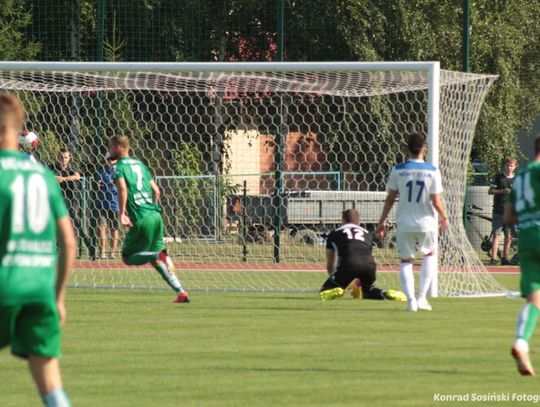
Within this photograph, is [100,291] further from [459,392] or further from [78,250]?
[459,392]

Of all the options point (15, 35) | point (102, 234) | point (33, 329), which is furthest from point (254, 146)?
point (33, 329)

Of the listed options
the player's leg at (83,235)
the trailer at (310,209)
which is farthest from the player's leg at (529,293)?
the trailer at (310,209)

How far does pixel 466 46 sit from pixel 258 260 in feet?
16.9

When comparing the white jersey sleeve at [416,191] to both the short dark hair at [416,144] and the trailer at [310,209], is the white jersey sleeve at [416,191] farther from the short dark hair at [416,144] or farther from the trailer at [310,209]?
the trailer at [310,209]

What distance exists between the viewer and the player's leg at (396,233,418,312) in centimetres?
1379

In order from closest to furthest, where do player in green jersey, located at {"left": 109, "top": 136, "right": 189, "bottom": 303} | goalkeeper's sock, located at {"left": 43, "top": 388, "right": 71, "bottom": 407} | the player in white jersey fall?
goalkeeper's sock, located at {"left": 43, "top": 388, "right": 71, "bottom": 407}, the player in white jersey, player in green jersey, located at {"left": 109, "top": 136, "right": 189, "bottom": 303}

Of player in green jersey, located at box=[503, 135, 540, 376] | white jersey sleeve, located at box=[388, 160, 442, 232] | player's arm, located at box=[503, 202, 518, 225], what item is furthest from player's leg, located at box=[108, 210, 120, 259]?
player in green jersey, located at box=[503, 135, 540, 376]

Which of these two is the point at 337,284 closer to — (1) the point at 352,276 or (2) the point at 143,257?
(1) the point at 352,276

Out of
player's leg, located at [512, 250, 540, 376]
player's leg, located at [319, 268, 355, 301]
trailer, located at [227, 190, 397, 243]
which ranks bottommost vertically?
trailer, located at [227, 190, 397, 243]

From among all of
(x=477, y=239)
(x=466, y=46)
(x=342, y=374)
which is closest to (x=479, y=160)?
(x=477, y=239)

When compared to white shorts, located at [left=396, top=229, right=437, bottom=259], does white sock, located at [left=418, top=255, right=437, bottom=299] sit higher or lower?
lower

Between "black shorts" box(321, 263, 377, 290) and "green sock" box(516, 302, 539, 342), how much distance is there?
6466mm

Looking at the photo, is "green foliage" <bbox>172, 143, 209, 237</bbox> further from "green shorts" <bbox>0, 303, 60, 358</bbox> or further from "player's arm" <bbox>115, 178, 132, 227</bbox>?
"green shorts" <bbox>0, 303, 60, 358</bbox>

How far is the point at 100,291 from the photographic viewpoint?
17062 mm
